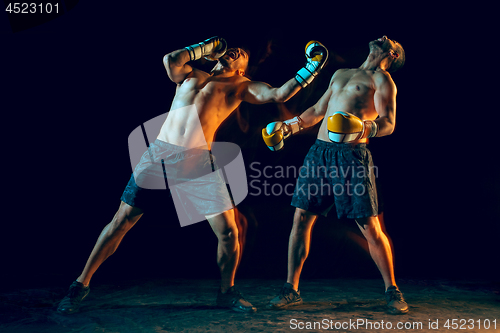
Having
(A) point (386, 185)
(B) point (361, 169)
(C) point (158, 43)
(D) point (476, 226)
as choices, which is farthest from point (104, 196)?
(D) point (476, 226)

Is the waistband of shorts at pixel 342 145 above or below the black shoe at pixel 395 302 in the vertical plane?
above

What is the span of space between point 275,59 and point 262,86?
808 mm

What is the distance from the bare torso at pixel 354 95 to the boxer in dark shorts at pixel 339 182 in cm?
9

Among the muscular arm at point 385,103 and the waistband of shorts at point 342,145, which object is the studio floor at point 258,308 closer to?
the waistband of shorts at point 342,145

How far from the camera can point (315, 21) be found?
3.06 m

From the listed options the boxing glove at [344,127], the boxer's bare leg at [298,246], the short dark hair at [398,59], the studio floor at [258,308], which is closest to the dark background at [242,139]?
the studio floor at [258,308]

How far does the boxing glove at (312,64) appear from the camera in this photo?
7.66ft

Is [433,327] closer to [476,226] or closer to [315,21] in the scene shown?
[476,226]

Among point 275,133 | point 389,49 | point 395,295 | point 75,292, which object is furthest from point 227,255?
point 389,49

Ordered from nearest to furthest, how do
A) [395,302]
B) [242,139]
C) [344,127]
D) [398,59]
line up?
[344,127]
[395,302]
[398,59]
[242,139]

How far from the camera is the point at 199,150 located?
2371mm

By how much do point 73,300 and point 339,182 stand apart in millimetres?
1598

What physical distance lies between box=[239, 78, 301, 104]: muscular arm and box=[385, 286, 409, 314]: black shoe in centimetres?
122

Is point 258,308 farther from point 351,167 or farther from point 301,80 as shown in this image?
point 301,80
